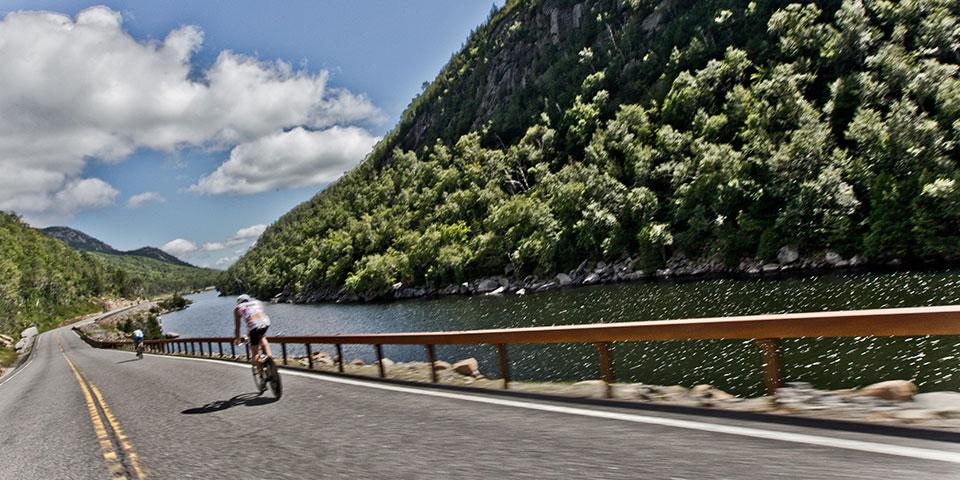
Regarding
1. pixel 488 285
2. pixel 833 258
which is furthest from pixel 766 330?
pixel 488 285

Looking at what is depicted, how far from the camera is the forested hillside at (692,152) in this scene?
133 ft

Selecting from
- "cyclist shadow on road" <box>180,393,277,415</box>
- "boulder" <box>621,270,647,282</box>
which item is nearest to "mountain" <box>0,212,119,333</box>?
"boulder" <box>621,270,647,282</box>

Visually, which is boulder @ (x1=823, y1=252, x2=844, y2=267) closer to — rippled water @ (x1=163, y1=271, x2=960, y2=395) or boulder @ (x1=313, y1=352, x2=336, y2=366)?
rippled water @ (x1=163, y1=271, x2=960, y2=395)

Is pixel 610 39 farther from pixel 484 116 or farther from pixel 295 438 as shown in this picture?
pixel 295 438

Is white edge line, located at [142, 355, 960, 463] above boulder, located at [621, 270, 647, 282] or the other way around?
above

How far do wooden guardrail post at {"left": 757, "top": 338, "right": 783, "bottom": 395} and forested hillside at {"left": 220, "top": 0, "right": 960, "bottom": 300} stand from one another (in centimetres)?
4033

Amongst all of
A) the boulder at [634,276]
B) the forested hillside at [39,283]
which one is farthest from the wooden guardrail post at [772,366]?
the forested hillside at [39,283]

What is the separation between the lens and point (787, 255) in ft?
146

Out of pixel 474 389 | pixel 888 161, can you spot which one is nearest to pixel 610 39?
pixel 888 161

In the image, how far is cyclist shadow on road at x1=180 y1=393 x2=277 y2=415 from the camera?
8.57 metres

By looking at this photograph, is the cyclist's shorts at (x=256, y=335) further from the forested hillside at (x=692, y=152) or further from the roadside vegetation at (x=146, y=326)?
the roadside vegetation at (x=146, y=326)

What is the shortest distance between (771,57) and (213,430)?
90975 millimetres

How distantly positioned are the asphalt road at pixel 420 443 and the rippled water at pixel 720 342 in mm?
11275

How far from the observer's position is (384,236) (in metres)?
116
